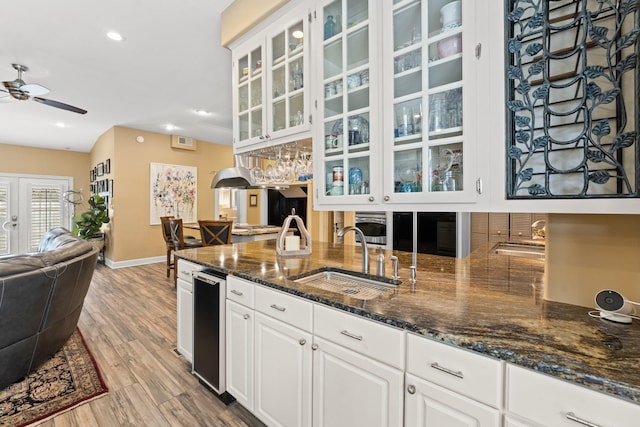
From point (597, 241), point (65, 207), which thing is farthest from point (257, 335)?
point (65, 207)

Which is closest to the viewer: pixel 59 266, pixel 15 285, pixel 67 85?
pixel 15 285

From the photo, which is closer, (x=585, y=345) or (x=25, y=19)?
(x=585, y=345)

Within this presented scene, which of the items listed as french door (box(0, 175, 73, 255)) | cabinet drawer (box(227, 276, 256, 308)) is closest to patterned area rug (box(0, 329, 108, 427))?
cabinet drawer (box(227, 276, 256, 308))

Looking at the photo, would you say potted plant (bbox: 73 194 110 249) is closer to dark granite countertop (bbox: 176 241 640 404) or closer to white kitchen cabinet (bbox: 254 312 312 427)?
dark granite countertop (bbox: 176 241 640 404)

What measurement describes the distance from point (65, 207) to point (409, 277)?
29.2 ft

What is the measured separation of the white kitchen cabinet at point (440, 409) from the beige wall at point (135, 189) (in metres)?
6.15

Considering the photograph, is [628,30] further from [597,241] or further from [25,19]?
[25,19]

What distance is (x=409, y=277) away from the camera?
1.58 meters

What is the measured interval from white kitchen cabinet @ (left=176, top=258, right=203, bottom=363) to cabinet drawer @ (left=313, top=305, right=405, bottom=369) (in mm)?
1167

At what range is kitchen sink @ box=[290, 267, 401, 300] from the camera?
5.03 ft

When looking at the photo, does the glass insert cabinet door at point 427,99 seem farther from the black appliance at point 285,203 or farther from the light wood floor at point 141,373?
the black appliance at point 285,203

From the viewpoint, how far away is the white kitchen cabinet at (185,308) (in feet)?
6.86

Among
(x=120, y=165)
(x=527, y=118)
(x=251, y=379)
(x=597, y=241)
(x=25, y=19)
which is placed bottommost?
(x=251, y=379)

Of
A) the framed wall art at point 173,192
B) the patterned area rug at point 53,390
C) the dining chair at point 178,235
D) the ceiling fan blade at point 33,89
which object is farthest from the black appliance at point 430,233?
the framed wall art at point 173,192
